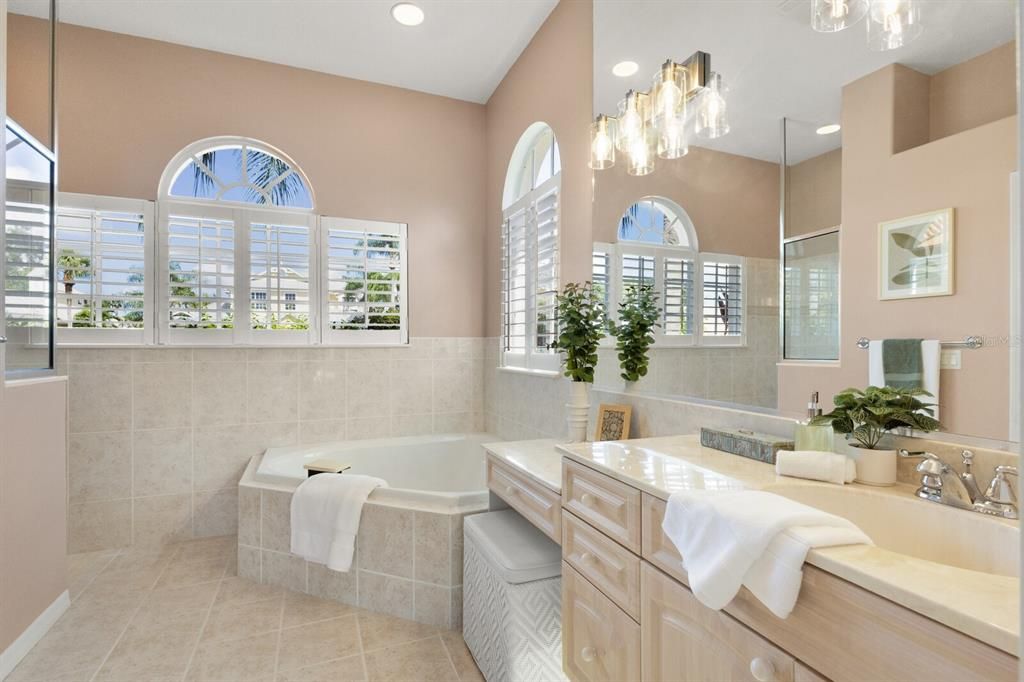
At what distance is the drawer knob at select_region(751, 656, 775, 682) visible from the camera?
79 cm

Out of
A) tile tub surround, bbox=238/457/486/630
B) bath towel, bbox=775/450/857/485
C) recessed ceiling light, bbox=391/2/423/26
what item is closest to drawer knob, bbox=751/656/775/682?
bath towel, bbox=775/450/857/485

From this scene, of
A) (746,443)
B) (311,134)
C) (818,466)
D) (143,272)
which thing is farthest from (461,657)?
(311,134)

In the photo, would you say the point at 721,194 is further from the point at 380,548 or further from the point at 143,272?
the point at 143,272

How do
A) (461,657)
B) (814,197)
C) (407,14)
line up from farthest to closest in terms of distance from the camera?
(407,14), (461,657), (814,197)

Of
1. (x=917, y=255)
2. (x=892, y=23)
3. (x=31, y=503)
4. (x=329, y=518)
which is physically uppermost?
(x=892, y=23)

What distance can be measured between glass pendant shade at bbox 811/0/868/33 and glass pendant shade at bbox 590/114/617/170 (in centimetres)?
94

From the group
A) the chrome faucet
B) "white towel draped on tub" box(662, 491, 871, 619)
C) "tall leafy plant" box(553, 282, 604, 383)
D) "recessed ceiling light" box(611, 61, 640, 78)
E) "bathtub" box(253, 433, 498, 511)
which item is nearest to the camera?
"white towel draped on tub" box(662, 491, 871, 619)

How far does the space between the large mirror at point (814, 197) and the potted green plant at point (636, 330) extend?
0.04 meters

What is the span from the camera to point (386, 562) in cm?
222

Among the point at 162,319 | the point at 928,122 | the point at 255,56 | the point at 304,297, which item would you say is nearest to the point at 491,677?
the point at 928,122

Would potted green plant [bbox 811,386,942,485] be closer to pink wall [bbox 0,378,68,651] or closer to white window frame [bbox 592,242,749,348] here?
white window frame [bbox 592,242,749,348]

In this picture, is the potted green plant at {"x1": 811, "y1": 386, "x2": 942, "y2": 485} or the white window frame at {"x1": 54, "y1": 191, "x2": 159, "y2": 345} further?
the white window frame at {"x1": 54, "y1": 191, "x2": 159, "y2": 345}

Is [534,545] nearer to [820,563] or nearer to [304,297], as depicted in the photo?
[820,563]

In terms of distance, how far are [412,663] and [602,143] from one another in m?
2.30
